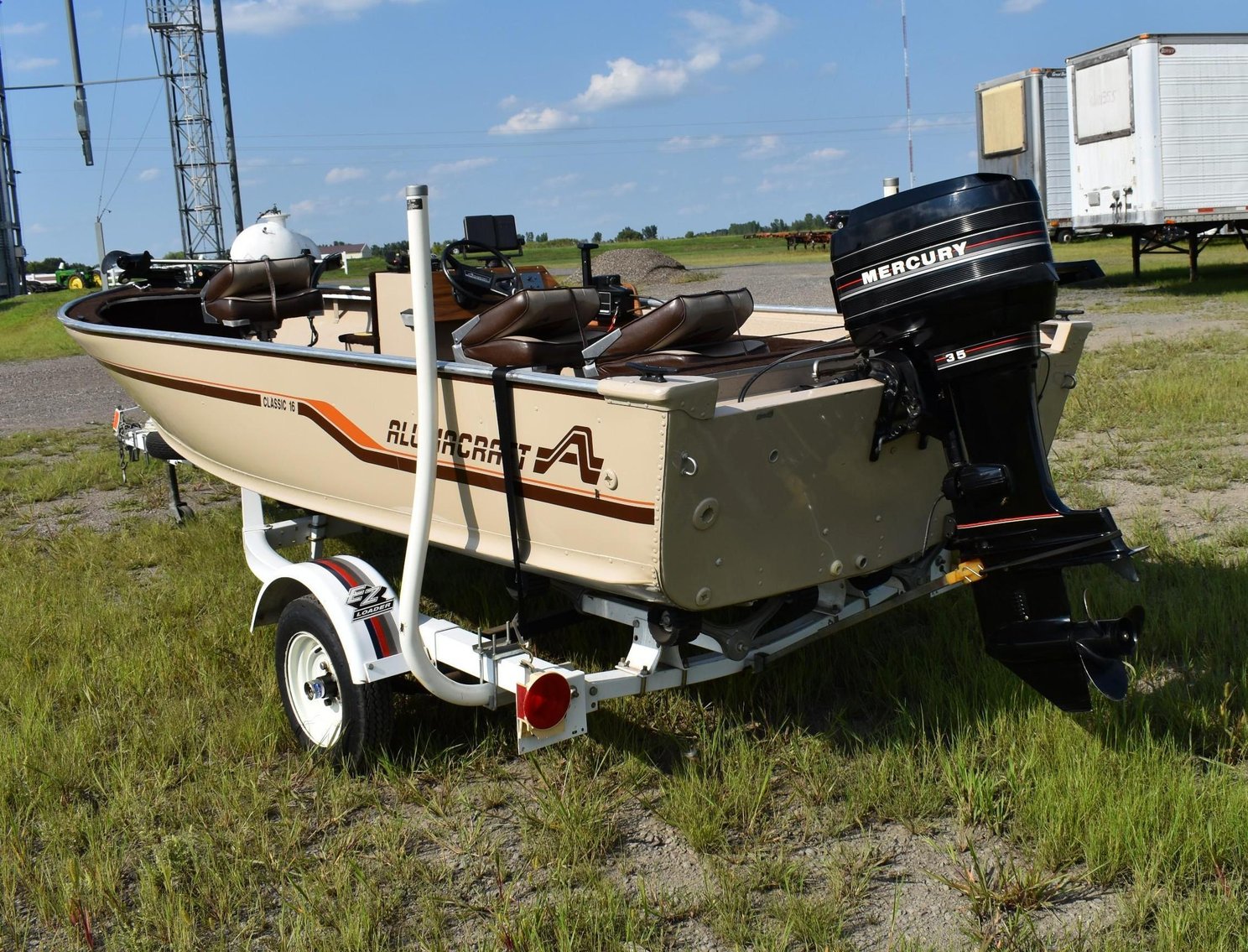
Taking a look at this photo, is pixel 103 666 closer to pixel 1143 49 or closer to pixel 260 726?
pixel 260 726

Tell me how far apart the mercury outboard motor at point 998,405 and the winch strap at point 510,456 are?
3.52ft

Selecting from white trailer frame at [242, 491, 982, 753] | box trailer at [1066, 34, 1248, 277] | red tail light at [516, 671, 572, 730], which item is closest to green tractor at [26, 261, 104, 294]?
box trailer at [1066, 34, 1248, 277]

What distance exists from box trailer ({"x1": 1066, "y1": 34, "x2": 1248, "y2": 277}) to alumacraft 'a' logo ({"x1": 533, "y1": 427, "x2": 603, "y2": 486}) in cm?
1527

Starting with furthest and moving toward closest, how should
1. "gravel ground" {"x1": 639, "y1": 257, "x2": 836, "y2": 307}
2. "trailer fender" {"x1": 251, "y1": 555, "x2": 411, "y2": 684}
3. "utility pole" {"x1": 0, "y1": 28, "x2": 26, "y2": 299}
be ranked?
"utility pole" {"x1": 0, "y1": 28, "x2": 26, "y2": 299} → "gravel ground" {"x1": 639, "y1": 257, "x2": 836, "y2": 307} → "trailer fender" {"x1": 251, "y1": 555, "x2": 411, "y2": 684}

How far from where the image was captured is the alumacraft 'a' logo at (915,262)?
3.12 metres

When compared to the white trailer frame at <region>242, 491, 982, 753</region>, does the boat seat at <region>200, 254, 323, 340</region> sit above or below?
above

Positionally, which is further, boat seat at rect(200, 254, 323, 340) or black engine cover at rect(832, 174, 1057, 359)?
boat seat at rect(200, 254, 323, 340)

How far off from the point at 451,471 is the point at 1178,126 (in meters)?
15.4

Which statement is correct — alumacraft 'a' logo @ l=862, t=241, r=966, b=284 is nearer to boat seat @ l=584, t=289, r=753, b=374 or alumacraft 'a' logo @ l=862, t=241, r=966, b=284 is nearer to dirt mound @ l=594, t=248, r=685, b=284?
boat seat @ l=584, t=289, r=753, b=374

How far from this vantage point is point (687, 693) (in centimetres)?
408

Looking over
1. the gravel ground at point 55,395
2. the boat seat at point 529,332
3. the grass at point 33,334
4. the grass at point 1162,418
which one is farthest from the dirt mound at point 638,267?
the boat seat at point 529,332

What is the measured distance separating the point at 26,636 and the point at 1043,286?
161 inches

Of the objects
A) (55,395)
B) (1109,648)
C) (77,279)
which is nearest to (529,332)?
(1109,648)

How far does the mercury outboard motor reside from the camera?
3.06m
